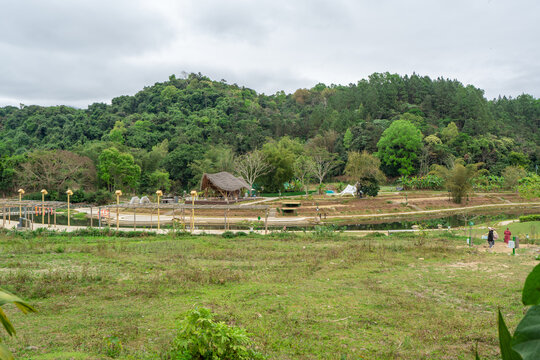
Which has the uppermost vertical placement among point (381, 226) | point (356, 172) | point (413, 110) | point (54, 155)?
point (413, 110)

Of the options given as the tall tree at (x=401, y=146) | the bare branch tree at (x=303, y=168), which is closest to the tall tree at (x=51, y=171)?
the bare branch tree at (x=303, y=168)

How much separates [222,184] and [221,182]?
0.28 metres

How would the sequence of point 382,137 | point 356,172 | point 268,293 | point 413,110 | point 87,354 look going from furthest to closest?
point 413,110 < point 382,137 < point 356,172 < point 268,293 < point 87,354

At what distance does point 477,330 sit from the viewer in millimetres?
6184

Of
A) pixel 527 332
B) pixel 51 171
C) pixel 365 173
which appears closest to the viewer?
pixel 527 332

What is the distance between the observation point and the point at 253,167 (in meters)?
43.5

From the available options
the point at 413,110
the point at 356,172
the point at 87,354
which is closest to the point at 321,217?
the point at 356,172

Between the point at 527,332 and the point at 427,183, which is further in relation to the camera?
the point at 427,183

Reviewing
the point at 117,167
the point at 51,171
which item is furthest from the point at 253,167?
the point at 51,171

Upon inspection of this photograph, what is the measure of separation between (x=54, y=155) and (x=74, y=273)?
1471 inches

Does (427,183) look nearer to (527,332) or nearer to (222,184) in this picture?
(222,184)

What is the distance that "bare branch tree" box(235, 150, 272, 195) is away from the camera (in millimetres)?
42594

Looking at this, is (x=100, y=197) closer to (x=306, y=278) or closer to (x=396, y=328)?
(x=306, y=278)

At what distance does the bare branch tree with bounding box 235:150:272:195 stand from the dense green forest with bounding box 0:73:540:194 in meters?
1.06
